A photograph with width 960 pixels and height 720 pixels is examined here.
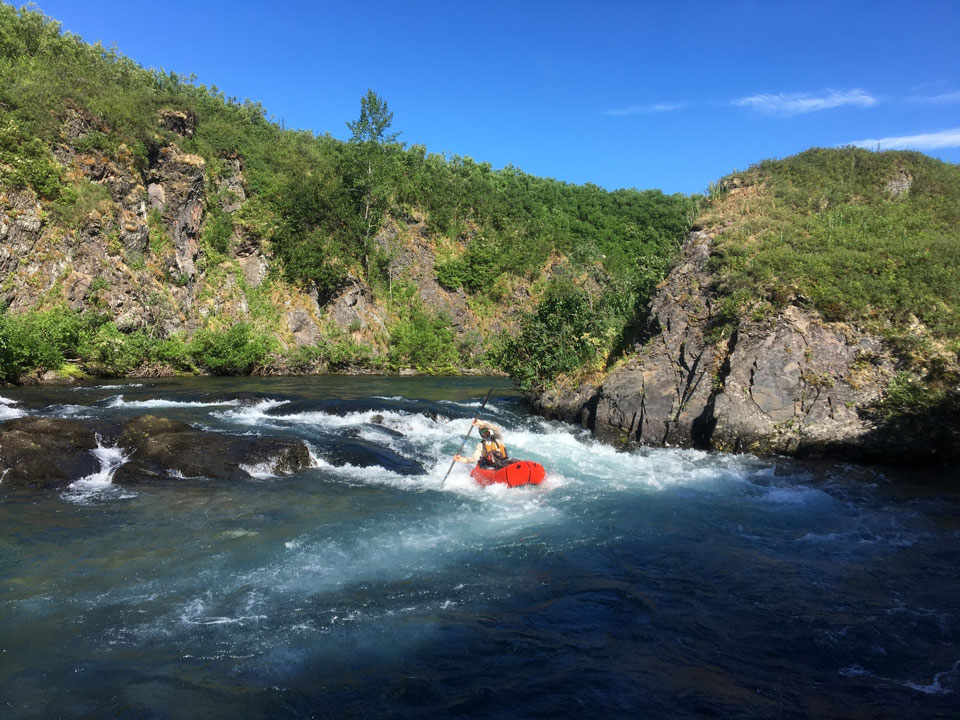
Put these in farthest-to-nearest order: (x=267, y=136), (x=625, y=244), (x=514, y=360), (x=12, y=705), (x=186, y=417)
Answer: (x=625, y=244)
(x=267, y=136)
(x=514, y=360)
(x=186, y=417)
(x=12, y=705)

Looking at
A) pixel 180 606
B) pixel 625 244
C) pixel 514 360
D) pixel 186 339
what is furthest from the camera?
pixel 625 244

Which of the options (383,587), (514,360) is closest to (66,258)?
(514,360)

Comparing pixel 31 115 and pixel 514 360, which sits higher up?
pixel 31 115

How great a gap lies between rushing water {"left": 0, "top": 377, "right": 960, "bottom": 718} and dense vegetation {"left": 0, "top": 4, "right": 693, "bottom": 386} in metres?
8.90

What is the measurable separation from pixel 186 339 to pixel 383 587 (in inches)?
954

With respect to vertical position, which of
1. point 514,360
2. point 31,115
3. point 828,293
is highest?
point 31,115

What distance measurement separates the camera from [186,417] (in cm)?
1483

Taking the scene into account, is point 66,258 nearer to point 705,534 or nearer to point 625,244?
point 705,534

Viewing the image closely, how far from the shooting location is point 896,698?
4379 mm

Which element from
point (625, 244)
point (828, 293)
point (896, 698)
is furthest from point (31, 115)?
point (625, 244)

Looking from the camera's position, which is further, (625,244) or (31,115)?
(625,244)

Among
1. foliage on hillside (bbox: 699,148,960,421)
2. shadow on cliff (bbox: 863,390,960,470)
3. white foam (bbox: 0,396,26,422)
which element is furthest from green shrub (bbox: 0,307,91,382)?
shadow on cliff (bbox: 863,390,960,470)

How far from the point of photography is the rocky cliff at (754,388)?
11406mm

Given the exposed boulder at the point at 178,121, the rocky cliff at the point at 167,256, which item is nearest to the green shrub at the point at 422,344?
the rocky cliff at the point at 167,256
